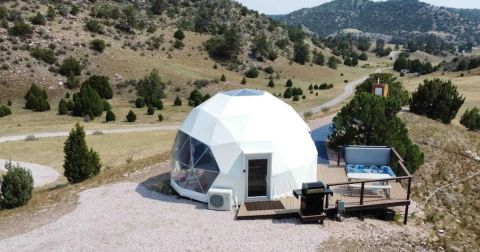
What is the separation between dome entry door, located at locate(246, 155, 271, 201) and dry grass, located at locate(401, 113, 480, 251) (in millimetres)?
6089

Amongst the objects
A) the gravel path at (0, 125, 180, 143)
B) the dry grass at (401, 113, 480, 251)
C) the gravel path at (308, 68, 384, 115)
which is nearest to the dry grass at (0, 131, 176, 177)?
the gravel path at (0, 125, 180, 143)

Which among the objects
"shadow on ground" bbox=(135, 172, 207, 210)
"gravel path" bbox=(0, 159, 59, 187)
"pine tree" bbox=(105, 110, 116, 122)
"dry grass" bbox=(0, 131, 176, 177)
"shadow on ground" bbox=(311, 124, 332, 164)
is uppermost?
"shadow on ground" bbox=(311, 124, 332, 164)

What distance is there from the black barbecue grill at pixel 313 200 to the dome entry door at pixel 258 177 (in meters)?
1.90

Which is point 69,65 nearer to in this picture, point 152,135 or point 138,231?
point 152,135

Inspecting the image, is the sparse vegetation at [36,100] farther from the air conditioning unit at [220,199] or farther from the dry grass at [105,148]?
the air conditioning unit at [220,199]

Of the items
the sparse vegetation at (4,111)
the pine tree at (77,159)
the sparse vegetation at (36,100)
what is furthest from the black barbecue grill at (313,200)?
the sparse vegetation at (36,100)

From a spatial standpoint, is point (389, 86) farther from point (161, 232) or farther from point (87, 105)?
point (87, 105)

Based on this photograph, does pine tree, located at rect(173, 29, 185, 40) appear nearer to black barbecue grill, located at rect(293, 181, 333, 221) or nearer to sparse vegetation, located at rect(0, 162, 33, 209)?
sparse vegetation, located at rect(0, 162, 33, 209)

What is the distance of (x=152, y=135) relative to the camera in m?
37.5

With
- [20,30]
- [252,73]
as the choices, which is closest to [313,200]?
[20,30]

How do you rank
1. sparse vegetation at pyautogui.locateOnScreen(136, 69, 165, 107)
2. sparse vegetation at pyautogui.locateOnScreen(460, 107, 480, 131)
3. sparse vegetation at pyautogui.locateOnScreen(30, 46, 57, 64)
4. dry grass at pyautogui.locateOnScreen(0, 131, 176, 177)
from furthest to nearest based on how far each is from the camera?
sparse vegetation at pyautogui.locateOnScreen(30, 46, 57, 64) → sparse vegetation at pyautogui.locateOnScreen(136, 69, 165, 107) → sparse vegetation at pyautogui.locateOnScreen(460, 107, 480, 131) → dry grass at pyautogui.locateOnScreen(0, 131, 176, 177)

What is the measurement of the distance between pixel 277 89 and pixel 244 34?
84.4 ft

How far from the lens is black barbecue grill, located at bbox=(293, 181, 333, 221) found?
13797 mm

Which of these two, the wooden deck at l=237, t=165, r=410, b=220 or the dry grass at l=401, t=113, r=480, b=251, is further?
the dry grass at l=401, t=113, r=480, b=251
